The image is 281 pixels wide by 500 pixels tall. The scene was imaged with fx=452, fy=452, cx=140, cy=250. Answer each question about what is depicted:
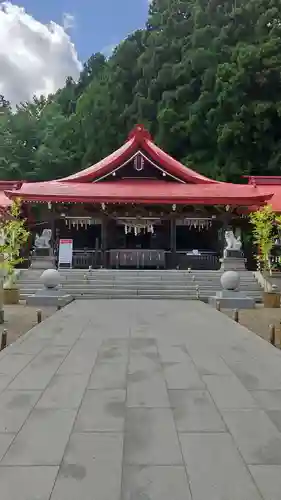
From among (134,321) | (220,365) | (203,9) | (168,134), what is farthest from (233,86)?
(220,365)

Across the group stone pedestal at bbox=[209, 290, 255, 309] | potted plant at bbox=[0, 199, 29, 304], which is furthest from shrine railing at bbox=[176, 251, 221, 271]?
potted plant at bbox=[0, 199, 29, 304]

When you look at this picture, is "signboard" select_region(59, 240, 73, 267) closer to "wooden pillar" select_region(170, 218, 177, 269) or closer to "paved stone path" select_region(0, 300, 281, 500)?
"wooden pillar" select_region(170, 218, 177, 269)

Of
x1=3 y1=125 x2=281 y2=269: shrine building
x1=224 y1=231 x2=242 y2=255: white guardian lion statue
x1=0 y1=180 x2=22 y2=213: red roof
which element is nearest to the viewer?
x1=224 y1=231 x2=242 y2=255: white guardian lion statue

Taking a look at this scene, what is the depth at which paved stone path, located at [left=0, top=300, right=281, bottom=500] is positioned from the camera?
9.78 ft

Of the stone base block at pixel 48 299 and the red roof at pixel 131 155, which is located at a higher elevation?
the red roof at pixel 131 155

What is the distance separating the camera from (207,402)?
4688 millimetres

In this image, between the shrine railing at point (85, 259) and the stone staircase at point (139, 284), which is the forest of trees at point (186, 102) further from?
the stone staircase at point (139, 284)

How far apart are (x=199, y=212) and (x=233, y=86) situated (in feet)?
40.5

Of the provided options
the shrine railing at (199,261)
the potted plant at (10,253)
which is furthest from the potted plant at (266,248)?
the potted plant at (10,253)

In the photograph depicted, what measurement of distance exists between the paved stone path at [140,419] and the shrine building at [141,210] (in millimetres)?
11845

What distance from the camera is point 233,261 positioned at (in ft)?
61.9

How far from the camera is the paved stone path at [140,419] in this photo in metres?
2.98

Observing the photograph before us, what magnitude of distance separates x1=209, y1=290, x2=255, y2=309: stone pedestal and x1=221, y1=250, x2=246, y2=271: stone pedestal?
4.66 m

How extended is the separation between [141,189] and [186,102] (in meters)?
14.6
